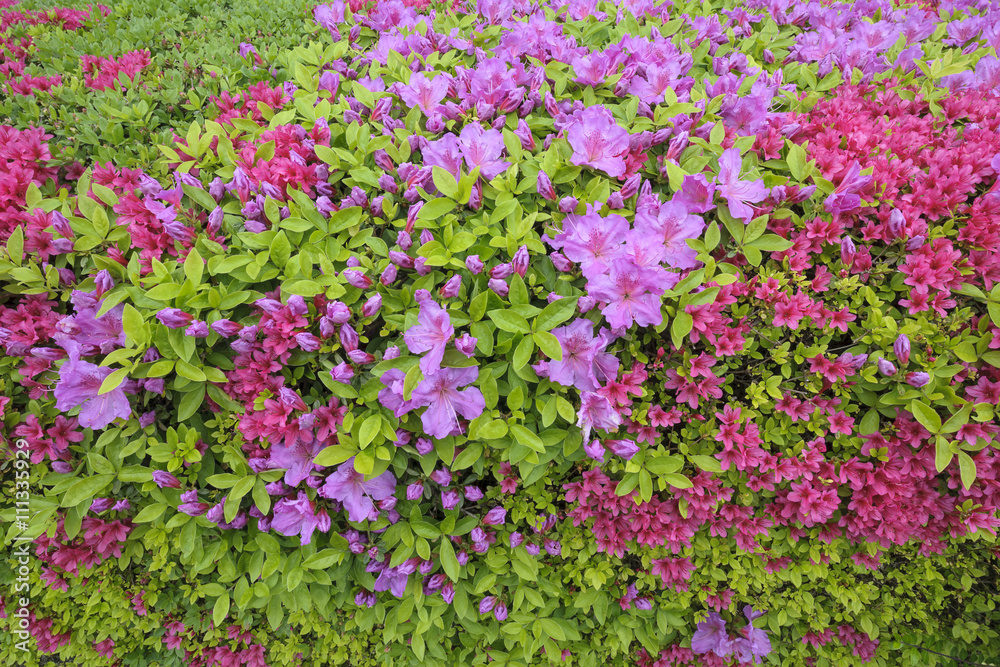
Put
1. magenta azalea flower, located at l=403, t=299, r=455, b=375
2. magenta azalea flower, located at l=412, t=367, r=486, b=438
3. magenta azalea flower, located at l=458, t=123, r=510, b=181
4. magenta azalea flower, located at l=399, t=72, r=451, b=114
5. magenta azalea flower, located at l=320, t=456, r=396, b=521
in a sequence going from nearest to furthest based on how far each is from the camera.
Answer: magenta azalea flower, located at l=403, t=299, r=455, b=375, magenta azalea flower, located at l=412, t=367, r=486, b=438, magenta azalea flower, located at l=320, t=456, r=396, b=521, magenta azalea flower, located at l=458, t=123, r=510, b=181, magenta azalea flower, located at l=399, t=72, r=451, b=114

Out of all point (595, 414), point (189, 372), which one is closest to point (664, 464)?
point (595, 414)

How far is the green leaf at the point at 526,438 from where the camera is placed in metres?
2.09

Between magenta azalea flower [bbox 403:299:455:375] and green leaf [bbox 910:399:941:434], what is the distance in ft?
5.99

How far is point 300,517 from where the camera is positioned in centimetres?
223

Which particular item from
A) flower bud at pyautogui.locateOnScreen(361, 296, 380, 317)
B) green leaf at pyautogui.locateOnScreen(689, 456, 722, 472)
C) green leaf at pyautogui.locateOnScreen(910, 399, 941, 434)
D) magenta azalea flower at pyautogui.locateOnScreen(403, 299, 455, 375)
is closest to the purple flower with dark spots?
flower bud at pyautogui.locateOnScreen(361, 296, 380, 317)

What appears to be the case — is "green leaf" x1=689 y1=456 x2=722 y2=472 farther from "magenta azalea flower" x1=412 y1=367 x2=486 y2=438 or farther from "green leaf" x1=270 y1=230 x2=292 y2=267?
"green leaf" x1=270 y1=230 x2=292 y2=267

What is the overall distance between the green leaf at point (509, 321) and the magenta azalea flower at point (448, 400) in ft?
0.65

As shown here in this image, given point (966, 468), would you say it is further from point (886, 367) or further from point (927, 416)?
point (886, 367)

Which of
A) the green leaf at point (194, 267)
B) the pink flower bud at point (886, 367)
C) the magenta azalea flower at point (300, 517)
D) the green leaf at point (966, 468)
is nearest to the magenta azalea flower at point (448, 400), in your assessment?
the magenta azalea flower at point (300, 517)

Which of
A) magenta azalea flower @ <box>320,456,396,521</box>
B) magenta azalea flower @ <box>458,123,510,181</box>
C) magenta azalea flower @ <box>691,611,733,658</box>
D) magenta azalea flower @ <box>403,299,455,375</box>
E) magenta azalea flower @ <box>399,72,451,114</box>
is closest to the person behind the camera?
magenta azalea flower @ <box>403,299,455,375</box>

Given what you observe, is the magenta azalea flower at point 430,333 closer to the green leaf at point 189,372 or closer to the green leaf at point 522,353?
the green leaf at point 522,353

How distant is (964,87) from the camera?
9.82 feet

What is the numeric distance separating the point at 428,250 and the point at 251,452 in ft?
3.73

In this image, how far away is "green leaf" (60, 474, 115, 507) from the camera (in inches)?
88.4
